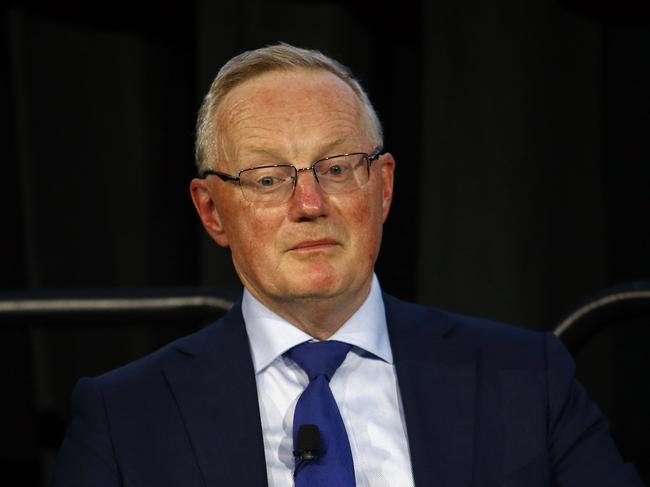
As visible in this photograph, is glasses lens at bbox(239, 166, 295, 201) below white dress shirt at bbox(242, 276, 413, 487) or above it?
above

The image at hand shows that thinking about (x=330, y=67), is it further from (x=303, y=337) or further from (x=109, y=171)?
(x=109, y=171)

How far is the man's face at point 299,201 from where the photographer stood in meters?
1.58

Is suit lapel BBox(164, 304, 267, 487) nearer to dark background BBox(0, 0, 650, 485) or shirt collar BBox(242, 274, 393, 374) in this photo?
shirt collar BBox(242, 274, 393, 374)

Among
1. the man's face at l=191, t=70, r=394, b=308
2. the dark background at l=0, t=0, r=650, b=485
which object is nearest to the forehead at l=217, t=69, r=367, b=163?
the man's face at l=191, t=70, r=394, b=308

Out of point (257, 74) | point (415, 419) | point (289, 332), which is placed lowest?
point (415, 419)

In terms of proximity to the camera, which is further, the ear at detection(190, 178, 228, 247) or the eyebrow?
the ear at detection(190, 178, 228, 247)

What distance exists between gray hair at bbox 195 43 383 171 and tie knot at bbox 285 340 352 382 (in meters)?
0.32

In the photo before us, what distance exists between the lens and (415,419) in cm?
162

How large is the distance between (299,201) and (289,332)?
209mm

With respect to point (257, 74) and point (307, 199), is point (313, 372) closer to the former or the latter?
point (307, 199)

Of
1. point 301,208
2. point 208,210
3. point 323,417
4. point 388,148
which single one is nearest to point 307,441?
point 323,417

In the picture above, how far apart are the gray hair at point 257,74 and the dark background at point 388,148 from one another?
679mm

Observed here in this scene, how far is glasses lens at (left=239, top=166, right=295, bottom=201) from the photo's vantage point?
161 cm

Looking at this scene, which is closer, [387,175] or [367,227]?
[367,227]
